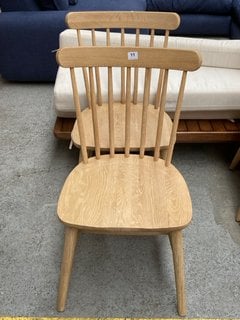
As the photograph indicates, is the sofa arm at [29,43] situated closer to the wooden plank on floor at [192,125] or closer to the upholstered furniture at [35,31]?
the upholstered furniture at [35,31]

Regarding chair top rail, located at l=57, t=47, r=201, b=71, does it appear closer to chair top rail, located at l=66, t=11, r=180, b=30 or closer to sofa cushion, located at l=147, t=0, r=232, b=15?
chair top rail, located at l=66, t=11, r=180, b=30

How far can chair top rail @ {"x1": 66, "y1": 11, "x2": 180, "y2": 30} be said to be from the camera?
1.41m

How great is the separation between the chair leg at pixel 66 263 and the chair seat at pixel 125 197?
94mm

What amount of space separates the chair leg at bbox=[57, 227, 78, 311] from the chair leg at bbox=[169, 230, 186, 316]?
35 centimetres

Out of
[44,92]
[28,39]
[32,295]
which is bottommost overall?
[44,92]

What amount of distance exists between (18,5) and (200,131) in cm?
174

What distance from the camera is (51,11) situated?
2.34 meters

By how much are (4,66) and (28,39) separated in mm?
335

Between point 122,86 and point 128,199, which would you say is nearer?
point 128,199

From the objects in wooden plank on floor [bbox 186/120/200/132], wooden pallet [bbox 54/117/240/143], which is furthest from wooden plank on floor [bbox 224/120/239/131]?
wooden plank on floor [bbox 186/120/200/132]

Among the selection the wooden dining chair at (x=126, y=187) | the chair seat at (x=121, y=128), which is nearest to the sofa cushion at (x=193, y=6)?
the chair seat at (x=121, y=128)

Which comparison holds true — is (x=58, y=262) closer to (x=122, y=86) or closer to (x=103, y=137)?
(x=103, y=137)

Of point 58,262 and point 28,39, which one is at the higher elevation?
point 28,39

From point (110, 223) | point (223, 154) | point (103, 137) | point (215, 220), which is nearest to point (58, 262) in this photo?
point (110, 223)
